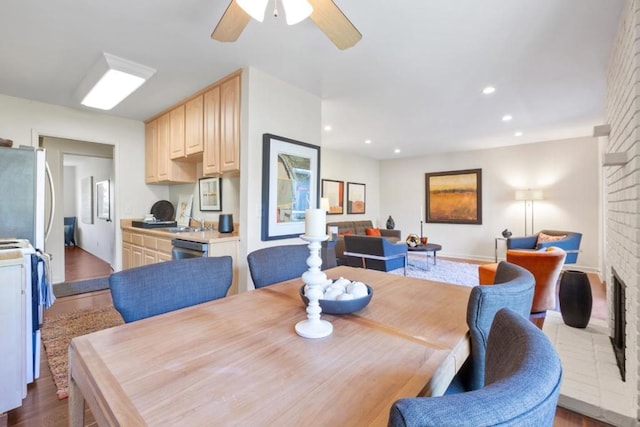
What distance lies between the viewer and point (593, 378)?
188 centimetres

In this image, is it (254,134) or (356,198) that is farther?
(356,198)

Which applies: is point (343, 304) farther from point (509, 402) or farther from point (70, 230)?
point (70, 230)

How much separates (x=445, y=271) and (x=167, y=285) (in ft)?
15.5

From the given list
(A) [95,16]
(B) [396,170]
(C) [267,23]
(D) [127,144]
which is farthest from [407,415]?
(B) [396,170]

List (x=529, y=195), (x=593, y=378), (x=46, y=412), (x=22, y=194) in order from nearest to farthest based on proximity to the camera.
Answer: (x=46, y=412), (x=593, y=378), (x=22, y=194), (x=529, y=195)

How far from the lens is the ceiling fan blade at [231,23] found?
146cm

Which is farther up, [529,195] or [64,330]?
[529,195]

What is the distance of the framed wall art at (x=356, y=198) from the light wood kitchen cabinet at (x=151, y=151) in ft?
13.5

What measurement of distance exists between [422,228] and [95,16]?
6.63m

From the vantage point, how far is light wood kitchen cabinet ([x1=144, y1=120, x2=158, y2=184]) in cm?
395

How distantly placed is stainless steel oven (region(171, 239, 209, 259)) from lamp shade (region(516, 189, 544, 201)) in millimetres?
5615

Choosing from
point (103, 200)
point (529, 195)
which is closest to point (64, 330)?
point (103, 200)

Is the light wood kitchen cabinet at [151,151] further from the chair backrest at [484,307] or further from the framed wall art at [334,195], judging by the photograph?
the chair backrest at [484,307]

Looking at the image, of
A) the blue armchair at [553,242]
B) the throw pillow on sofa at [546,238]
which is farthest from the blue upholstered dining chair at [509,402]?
the throw pillow on sofa at [546,238]
